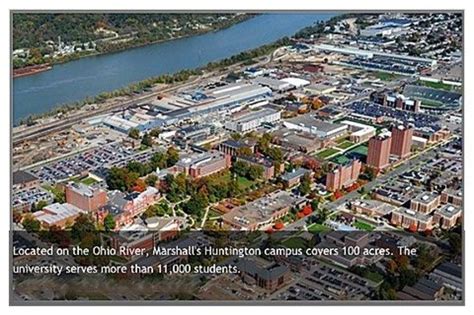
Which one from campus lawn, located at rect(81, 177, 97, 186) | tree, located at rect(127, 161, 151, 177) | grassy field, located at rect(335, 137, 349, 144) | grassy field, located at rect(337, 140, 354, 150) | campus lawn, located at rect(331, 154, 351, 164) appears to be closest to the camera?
campus lawn, located at rect(81, 177, 97, 186)

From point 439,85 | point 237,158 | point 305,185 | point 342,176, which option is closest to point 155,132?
point 237,158

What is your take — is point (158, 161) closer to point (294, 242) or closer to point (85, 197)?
point (85, 197)

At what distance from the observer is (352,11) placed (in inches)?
147

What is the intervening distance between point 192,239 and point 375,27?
198 centimetres

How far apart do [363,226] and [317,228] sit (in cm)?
27

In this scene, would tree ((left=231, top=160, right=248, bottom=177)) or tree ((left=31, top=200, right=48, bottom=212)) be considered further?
tree ((left=231, top=160, right=248, bottom=177))

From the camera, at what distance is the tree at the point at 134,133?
5379 millimetres

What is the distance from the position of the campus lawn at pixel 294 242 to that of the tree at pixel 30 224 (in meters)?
1.38

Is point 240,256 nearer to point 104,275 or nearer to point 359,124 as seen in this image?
point 104,275

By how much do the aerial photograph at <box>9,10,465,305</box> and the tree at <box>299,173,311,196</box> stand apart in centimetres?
1

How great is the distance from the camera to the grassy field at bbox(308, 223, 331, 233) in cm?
432

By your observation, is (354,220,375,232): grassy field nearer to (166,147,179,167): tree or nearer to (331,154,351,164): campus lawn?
(331,154,351,164): campus lawn

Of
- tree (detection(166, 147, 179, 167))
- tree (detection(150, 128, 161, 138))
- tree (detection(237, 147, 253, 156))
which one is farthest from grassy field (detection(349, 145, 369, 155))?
tree (detection(150, 128, 161, 138))

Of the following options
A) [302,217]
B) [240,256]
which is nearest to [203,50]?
[302,217]
